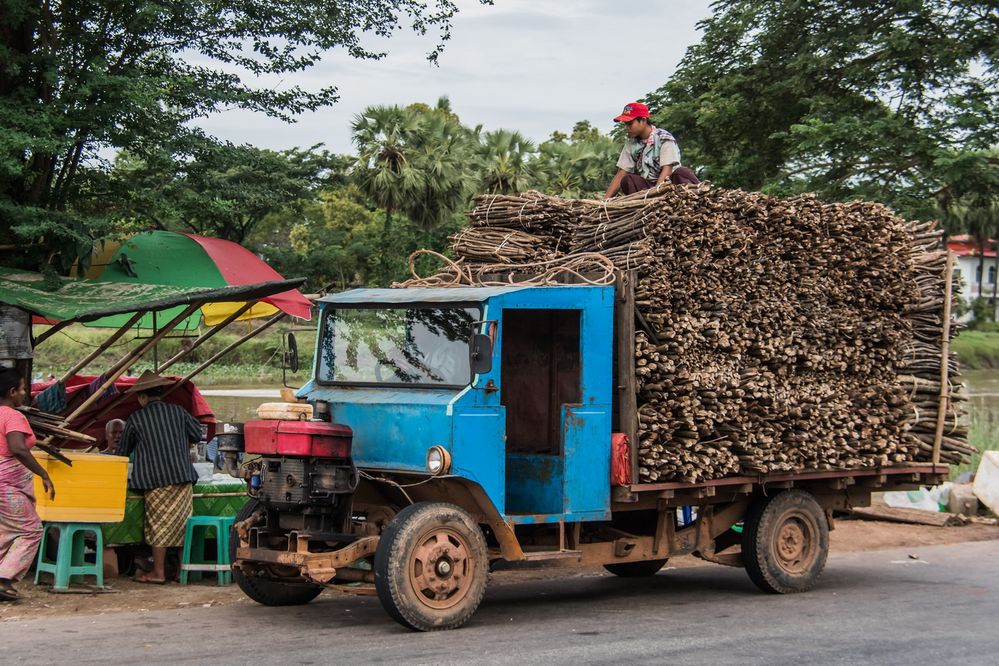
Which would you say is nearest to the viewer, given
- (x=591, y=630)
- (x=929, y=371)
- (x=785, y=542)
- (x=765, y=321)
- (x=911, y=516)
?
(x=591, y=630)

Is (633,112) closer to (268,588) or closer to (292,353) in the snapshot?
(292,353)

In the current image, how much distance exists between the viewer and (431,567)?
24.5 feet

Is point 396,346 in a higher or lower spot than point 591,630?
higher

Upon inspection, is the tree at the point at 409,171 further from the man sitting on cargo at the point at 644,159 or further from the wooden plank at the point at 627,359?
the wooden plank at the point at 627,359

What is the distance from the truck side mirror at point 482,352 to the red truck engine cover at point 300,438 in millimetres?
990

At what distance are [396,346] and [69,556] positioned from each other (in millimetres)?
3185

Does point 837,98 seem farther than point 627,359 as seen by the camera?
Yes

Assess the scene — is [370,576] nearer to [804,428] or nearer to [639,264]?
[639,264]

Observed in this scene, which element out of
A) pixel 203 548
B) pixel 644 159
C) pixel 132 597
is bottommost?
pixel 132 597

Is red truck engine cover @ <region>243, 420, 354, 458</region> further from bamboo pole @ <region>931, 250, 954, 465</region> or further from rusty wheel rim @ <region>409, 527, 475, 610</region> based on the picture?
bamboo pole @ <region>931, 250, 954, 465</region>

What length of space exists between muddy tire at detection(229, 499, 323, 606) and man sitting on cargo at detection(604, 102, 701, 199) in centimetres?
419

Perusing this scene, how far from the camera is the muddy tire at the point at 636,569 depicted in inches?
427

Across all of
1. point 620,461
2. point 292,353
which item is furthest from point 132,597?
point 620,461

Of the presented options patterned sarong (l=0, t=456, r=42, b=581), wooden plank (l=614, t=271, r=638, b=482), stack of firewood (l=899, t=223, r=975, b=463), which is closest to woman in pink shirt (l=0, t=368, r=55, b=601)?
patterned sarong (l=0, t=456, r=42, b=581)
